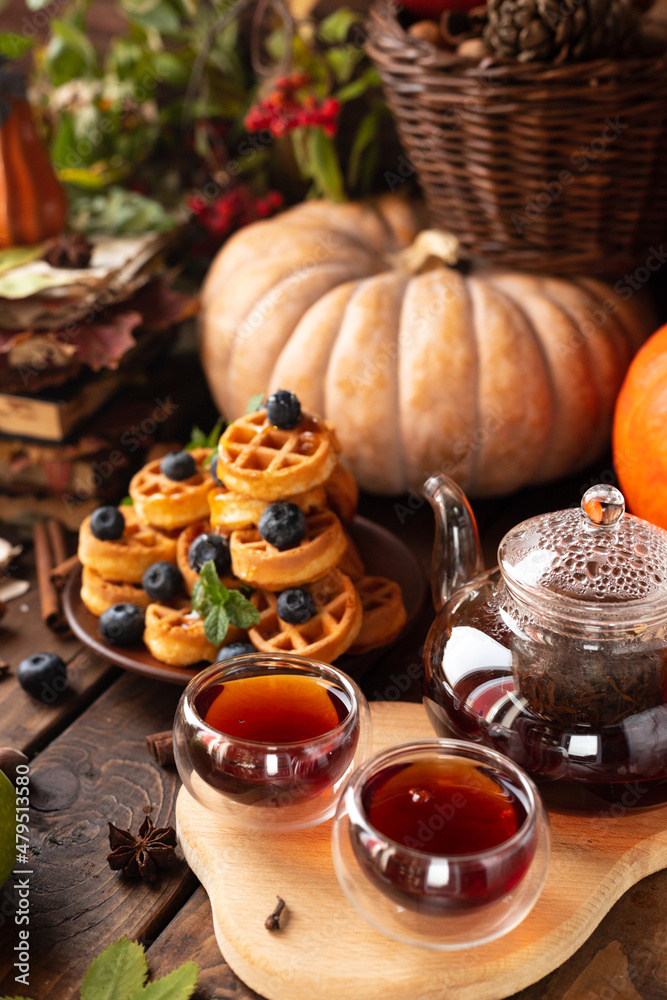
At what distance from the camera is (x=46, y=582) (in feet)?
5.02

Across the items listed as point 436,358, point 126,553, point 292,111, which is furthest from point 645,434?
point 292,111

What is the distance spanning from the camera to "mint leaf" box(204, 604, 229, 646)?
1173mm

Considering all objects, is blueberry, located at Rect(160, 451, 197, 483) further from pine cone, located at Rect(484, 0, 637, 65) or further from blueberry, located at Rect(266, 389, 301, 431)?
pine cone, located at Rect(484, 0, 637, 65)

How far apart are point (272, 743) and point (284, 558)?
294 mm

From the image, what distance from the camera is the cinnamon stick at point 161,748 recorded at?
3.83 ft

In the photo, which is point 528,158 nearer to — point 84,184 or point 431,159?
Result: point 431,159

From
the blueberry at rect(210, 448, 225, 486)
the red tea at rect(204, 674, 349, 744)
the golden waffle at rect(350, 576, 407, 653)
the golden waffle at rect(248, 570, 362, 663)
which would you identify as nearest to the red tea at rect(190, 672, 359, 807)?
the red tea at rect(204, 674, 349, 744)

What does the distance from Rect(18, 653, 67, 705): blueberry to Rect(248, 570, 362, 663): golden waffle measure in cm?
30

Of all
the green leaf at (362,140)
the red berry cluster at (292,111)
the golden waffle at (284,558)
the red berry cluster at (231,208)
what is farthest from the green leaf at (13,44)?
the golden waffle at (284,558)

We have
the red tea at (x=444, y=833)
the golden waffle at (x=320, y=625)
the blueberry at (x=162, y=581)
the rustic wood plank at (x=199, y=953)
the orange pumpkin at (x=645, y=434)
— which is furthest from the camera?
the orange pumpkin at (x=645, y=434)

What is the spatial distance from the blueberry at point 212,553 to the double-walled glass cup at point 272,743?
0.23 metres

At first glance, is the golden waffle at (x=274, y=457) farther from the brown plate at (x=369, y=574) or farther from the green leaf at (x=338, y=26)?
the green leaf at (x=338, y=26)

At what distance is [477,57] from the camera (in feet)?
4.71

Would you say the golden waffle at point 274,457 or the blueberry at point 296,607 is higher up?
the golden waffle at point 274,457
